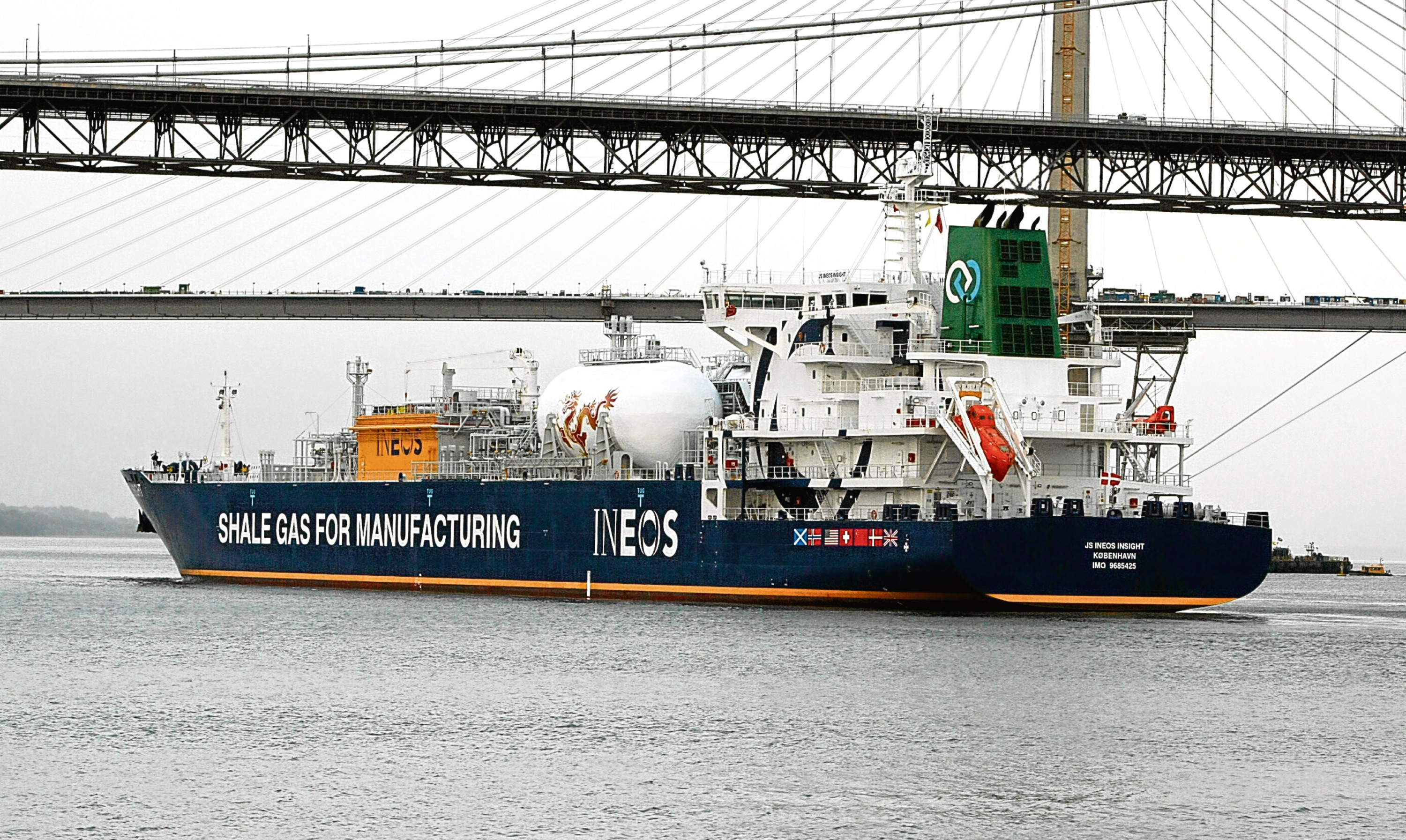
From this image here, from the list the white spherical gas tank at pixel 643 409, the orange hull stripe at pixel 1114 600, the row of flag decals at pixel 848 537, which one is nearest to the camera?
the orange hull stripe at pixel 1114 600

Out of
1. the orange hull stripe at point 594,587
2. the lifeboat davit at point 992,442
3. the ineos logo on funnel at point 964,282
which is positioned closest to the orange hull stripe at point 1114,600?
the orange hull stripe at point 594,587

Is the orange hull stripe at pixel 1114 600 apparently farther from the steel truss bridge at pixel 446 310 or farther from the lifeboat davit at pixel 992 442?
the steel truss bridge at pixel 446 310

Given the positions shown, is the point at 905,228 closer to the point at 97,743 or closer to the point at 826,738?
the point at 826,738

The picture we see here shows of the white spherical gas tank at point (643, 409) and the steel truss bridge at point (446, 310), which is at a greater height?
the steel truss bridge at point (446, 310)

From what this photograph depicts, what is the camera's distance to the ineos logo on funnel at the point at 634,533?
1649 inches

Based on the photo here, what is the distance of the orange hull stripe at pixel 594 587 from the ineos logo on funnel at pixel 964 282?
19.1 feet

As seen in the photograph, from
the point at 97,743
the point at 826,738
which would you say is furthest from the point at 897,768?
the point at 97,743

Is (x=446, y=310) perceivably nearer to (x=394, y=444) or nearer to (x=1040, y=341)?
(x=394, y=444)

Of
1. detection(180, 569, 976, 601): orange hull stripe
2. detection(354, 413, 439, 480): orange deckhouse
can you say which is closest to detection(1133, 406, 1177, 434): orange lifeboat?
detection(180, 569, 976, 601): orange hull stripe

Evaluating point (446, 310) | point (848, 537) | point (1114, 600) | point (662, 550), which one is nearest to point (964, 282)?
point (848, 537)

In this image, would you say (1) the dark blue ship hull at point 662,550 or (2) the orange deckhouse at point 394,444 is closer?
(1) the dark blue ship hull at point 662,550

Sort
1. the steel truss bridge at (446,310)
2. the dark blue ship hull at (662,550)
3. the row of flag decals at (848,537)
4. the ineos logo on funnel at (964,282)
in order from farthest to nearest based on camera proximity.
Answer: the steel truss bridge at (446,310)
the ineos logo on funnel at (964,282)
the row of flag decals at (848,537)
the dark blue ship hull at (662,550)

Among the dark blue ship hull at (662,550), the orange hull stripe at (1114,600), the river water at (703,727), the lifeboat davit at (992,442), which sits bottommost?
the river water at (703,727)

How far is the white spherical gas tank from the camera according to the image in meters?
43.2
